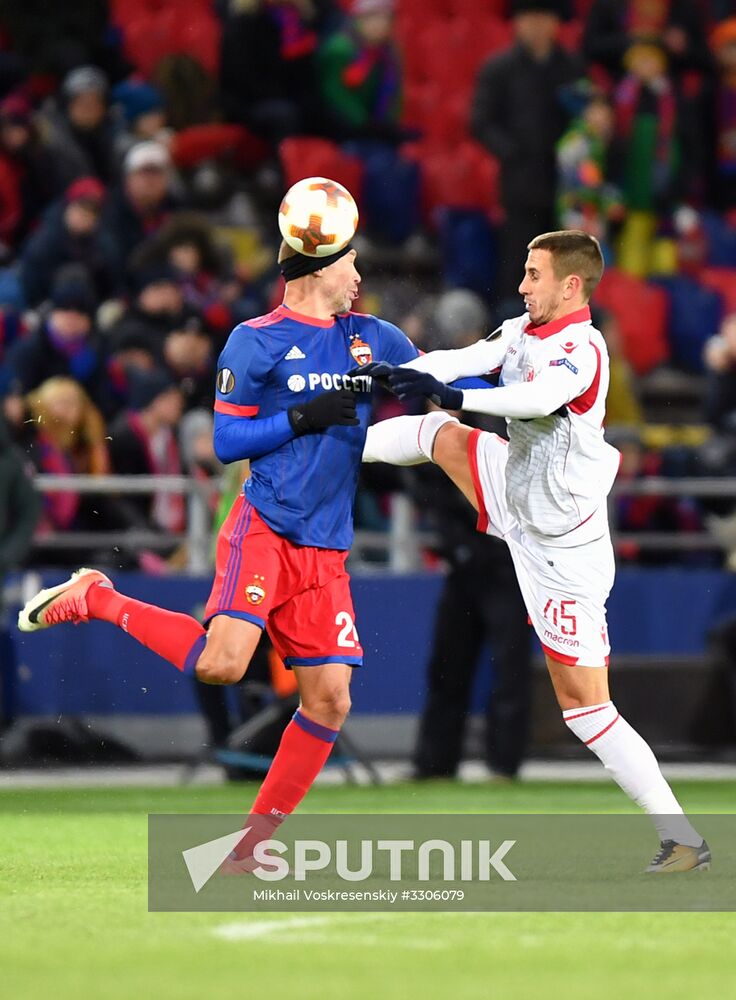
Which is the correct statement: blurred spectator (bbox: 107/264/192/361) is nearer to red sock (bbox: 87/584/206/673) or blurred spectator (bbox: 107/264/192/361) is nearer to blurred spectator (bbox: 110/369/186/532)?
blurred spectator (bbox: 110/369/186/532)

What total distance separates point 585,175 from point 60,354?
4.03 meters

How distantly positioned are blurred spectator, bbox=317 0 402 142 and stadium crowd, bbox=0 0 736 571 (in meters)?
0.02

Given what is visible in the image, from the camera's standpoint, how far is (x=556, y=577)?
6988 mm

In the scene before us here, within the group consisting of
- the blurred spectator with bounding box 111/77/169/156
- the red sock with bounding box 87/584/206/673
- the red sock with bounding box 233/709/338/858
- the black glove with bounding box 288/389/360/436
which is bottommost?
the red sock with bounding box 233/709/338/858

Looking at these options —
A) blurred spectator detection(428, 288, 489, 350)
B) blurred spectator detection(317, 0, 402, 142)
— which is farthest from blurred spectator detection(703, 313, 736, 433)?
blurred spectator detection(317, 0, 402, 142)

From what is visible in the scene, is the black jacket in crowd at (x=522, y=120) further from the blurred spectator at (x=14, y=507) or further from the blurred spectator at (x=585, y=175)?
the blurred spectator at (x=14, y=507)

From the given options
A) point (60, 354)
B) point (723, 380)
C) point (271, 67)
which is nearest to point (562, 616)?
point (60, 354)

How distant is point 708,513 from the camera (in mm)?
12727

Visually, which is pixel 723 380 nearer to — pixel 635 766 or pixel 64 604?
pixel 635 766

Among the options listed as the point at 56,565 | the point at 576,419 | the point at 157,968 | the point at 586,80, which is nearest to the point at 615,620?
the point at 56,565

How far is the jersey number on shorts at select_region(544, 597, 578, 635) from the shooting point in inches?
272

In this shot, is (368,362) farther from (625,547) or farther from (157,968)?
(625,547)

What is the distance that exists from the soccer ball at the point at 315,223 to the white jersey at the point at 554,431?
477mm

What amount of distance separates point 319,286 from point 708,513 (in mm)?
6376
